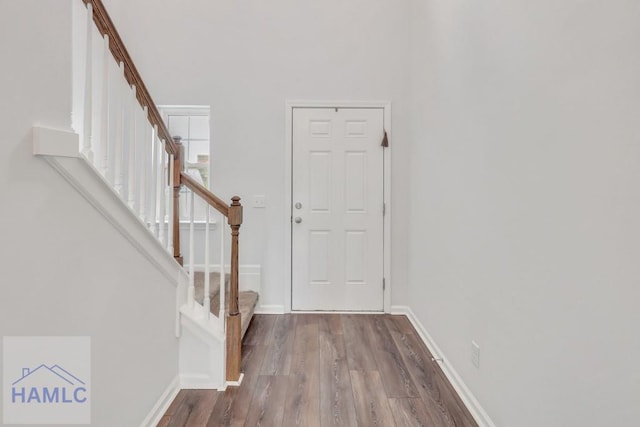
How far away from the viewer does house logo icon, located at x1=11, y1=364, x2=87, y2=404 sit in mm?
1132

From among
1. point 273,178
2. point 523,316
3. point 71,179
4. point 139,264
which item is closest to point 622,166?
point 523,316

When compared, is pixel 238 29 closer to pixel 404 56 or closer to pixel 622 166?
pixel 404 56

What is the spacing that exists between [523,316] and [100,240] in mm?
1761

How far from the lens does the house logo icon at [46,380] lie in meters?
1.08

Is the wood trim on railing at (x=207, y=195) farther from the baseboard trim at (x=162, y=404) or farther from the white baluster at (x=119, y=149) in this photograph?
the baseboard trim at (x=162, y=404)

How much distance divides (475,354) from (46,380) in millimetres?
1930

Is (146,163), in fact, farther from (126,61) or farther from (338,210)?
(338,210)

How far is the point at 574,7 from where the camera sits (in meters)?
1.22

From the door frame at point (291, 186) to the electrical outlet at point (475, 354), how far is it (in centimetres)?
157

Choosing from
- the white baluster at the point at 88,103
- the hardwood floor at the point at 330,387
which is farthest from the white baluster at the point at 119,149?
the hardwood floor at the point at 330,387

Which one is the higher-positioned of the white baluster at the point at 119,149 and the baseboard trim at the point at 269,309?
the white baluster at the point at 119,149

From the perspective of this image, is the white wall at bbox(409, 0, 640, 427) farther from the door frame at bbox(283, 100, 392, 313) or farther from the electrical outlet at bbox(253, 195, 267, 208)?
the electrical outlet at bbox(253, 195, 267, 208)

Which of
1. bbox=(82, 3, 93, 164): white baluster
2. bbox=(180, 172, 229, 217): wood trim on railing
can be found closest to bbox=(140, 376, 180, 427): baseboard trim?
bbox=(180, 172, 229, 217): wood trim on railing

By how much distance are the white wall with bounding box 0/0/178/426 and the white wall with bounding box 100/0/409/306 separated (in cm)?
192
